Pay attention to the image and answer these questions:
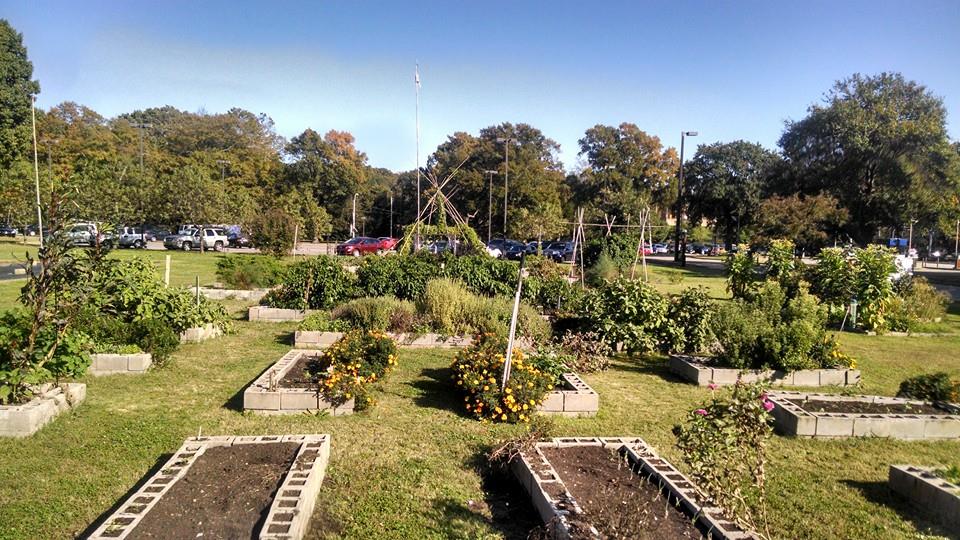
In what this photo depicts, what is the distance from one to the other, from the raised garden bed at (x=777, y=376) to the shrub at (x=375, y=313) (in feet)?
15.1

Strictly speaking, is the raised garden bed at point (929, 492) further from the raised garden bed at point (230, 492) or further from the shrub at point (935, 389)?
the raised garden bed at point (230, 492)

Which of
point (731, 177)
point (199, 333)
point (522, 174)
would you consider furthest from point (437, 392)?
point (731, 177)

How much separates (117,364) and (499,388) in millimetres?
4989

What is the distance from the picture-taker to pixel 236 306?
44.8ft

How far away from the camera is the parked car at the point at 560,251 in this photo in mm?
33013

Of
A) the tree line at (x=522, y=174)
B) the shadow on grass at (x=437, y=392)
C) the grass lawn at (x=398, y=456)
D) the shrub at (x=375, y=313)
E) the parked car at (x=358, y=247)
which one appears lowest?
the grass lawn at (x=398, y=456)

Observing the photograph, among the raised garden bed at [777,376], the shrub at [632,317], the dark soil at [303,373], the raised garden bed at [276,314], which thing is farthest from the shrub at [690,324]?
the raised garden bed at [276,314]

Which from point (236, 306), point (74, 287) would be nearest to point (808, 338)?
point (74, 287)

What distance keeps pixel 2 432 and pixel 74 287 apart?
1384 millimetres

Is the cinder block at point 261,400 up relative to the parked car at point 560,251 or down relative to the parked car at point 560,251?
down

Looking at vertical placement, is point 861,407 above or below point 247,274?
below

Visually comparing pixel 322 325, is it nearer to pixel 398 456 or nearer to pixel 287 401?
pixel 287 401

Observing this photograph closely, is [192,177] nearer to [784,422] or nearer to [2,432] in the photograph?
[2,432]

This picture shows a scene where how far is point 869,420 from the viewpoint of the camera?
239 inches
